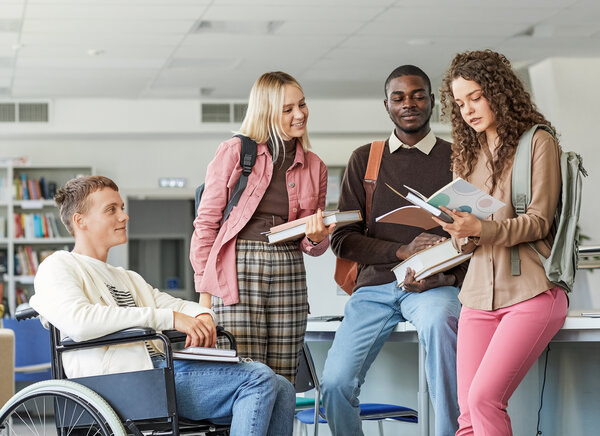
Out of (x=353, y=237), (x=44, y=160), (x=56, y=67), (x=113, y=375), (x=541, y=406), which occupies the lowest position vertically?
(x=541, y=406)

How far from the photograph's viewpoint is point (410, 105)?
9.90 feet

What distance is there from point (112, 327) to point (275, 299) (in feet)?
2.17

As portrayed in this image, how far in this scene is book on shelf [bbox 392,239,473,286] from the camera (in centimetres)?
269

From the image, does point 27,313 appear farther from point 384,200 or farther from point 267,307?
point 384,200

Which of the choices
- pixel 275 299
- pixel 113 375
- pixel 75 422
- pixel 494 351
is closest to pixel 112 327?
pixel 113 375

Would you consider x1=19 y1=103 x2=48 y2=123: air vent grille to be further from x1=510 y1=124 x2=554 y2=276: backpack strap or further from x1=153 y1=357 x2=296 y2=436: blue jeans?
x1=510 y1=124 x2=554 y2=276: backpack strap

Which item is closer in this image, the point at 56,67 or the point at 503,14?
the point at 503,14

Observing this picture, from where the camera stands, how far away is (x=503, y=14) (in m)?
6.81

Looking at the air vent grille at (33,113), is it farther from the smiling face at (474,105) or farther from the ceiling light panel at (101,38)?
the smiling face at (474,105)

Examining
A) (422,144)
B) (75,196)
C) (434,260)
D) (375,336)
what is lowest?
(375,336)

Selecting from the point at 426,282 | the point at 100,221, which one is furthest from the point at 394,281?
the point at 100,221

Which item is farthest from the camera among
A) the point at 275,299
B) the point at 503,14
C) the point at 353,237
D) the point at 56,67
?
the point at 56,67

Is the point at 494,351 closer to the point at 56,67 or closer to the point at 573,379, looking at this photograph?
the point at 573,379

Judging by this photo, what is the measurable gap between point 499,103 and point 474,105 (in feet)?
0.23
